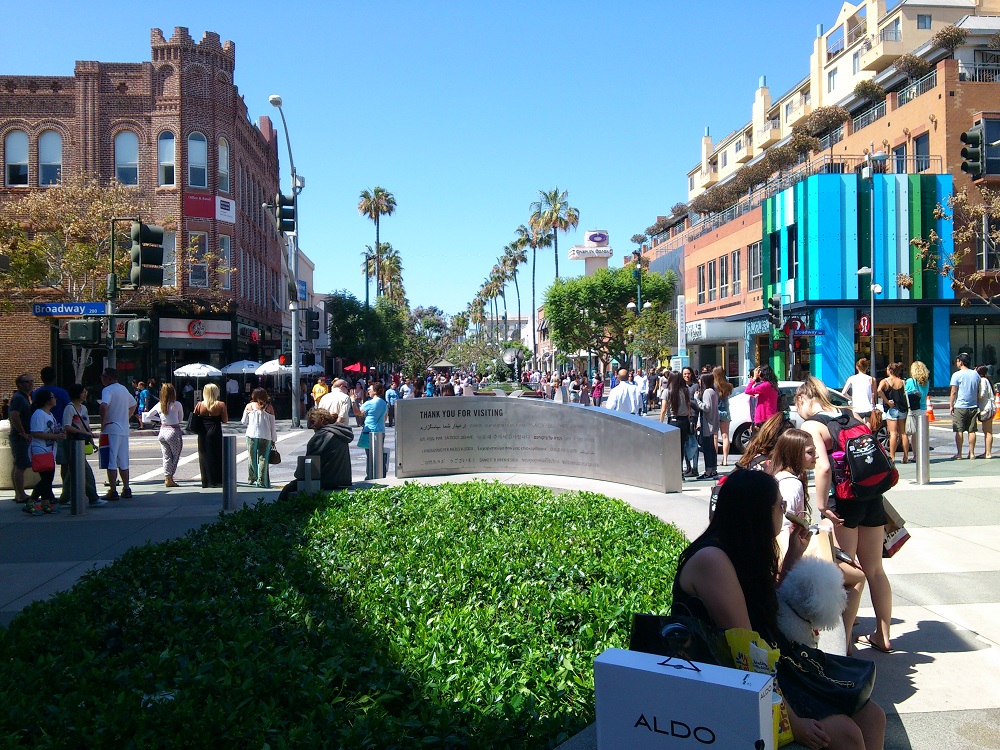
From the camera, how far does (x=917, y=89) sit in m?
37.6

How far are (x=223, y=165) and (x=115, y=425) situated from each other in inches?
1065

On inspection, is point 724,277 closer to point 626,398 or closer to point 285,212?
point 285,212

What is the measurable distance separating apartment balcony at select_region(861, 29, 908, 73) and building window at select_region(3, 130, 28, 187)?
41.4 metres

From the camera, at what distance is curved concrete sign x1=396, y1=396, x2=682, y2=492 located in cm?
1228

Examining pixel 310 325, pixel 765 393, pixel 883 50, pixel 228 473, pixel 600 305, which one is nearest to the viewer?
pixel 228 473

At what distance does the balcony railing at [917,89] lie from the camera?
36.4 meters

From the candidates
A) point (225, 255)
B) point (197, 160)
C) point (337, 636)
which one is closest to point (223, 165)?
point (197, 160)

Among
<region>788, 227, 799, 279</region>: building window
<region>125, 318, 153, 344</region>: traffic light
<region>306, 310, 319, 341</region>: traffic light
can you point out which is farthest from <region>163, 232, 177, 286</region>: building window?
<region>788, 227, 799, 279</region>: building window

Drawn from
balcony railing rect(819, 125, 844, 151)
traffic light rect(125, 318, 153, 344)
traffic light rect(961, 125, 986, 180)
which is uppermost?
balcony railing rect(819, 125, 844, 151)

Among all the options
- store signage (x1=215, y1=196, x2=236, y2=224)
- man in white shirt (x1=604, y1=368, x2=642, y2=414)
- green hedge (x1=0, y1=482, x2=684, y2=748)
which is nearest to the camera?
green hedge (x1=0, y1=482, x2=684, y2=748)

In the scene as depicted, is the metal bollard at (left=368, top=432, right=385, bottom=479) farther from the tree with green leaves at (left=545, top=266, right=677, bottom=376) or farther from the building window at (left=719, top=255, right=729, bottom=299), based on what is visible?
the tree with green leaves at (left=545, top=266, right=677, bottom=376)

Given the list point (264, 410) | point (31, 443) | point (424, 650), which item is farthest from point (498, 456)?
point (424, 650)

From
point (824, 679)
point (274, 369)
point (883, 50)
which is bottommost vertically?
point (824, 679)

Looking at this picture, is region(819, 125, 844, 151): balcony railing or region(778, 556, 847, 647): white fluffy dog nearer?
region(778, 556, 847, 647): white fluffy dog
